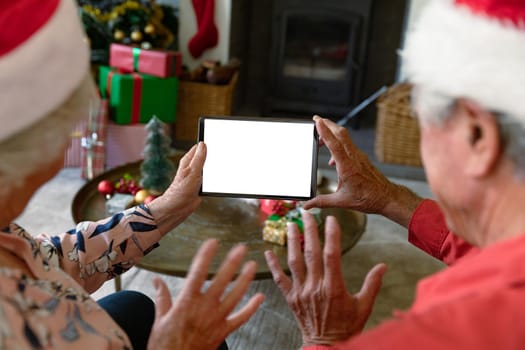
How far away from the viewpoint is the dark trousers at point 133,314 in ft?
3.67

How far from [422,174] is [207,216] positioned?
5.55 feet

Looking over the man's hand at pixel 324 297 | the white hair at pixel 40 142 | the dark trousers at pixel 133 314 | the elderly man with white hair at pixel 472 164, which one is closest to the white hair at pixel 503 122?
the elderly man with white hair at pixel 472 164

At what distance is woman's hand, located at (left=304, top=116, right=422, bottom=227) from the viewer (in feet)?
3.90

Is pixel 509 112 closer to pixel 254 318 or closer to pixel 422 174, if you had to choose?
pixel 254 318

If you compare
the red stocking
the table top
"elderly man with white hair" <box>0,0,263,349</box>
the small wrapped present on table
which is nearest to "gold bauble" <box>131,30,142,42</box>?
the red stocking

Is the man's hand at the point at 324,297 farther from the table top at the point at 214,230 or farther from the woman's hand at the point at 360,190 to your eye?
the table top at the point at 214,230

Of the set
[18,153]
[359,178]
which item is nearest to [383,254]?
[359,178]

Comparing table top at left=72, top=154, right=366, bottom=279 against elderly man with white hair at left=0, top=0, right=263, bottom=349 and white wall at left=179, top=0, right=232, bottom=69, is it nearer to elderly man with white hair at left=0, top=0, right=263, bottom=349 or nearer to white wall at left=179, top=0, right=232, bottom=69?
elderly man with white hair at left=0, top=0, right=263, bottom=349

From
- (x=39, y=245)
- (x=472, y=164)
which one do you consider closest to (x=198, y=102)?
(x=39, y=245)

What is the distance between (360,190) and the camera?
120 cm

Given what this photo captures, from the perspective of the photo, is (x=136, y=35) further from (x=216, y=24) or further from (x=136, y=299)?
(x=136, y=299)

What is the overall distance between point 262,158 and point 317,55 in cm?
270

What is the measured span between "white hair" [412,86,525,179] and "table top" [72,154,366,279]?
920mm

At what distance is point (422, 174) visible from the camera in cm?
318
